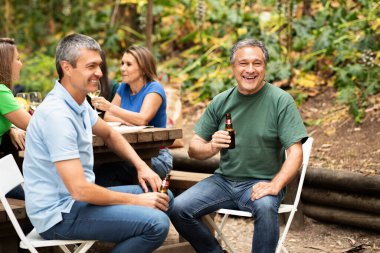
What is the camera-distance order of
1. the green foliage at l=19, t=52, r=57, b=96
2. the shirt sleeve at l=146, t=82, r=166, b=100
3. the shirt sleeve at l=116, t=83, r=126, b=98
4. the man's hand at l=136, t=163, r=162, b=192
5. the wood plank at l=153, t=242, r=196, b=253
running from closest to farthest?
the man's hand at l=136, t=163, r=162, b=192 → the wood plank at l=153, t=242, r=196, b=253 → the shirt sleeve at l=146, t=82, r=166, b=100 → the shirt sleeve at l=116, t=83, r=126, b=98 → the green foliage at l=19, t=52, r=57, b=96

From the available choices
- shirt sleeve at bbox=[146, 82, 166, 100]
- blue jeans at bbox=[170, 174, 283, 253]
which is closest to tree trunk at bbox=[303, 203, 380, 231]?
blue jeans at bbox=[170, 174, 283, 253]

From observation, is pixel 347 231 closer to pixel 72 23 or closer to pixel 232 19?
pixel 232 19

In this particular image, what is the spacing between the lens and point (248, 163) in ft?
14.1

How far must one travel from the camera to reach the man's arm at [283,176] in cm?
405

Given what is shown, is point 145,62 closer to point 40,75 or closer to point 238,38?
point 238,38

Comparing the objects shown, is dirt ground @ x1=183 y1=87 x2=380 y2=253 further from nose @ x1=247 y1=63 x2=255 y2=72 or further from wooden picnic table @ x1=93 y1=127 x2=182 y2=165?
nose @ x1=247 y1=63 x2=255 y2=72

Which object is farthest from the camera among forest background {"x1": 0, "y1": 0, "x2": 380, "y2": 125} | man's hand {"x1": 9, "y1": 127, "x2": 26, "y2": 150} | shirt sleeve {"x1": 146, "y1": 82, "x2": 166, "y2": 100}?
forest background {"x1": 0, "y1": 0, "x2": 380, "y2": 125}

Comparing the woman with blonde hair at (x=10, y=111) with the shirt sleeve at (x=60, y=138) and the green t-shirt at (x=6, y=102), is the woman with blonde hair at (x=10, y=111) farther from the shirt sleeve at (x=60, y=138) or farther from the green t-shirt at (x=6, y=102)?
the shirt sleeve at (x=60, y=138)

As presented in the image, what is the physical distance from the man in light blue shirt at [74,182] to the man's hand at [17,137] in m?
0.90

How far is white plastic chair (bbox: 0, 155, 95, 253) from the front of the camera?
3.47 metres

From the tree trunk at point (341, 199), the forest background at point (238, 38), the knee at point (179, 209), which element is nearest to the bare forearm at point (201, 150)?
the knee at point (179, 209)

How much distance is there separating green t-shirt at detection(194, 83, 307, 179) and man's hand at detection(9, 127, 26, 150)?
1.25 meters

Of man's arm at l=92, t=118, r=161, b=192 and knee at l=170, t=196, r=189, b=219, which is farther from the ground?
man's arm at l=92, t=118, r=161, b=192

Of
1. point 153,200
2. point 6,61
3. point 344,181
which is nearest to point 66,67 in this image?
point 153,200
